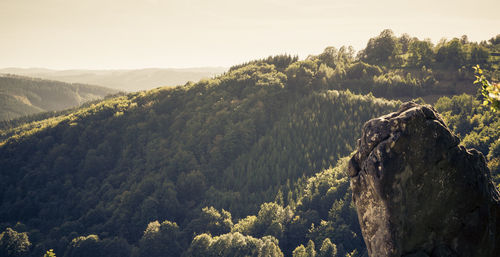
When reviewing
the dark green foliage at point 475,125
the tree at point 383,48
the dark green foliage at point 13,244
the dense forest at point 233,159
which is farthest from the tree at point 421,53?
the dark green foliage at point 13,244

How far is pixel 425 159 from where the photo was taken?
21.7 metres

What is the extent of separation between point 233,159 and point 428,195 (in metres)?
147

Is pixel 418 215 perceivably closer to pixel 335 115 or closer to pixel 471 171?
pixel 471 171

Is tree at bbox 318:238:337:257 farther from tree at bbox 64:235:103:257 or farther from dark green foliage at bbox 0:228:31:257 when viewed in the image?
dark green foliage at bbox 0:228:31:257

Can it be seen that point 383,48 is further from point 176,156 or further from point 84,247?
point 84,247

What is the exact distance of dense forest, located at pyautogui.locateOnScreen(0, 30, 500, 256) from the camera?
10769 cm

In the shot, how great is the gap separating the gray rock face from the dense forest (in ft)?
231

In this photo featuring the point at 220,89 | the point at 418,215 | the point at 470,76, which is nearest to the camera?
the point at 418,215

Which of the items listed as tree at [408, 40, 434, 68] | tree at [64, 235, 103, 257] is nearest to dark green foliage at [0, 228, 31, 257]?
tree at [64, 235, 103, 257]

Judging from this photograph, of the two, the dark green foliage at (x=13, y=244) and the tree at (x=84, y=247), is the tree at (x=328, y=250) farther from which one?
the dark green foliage at (x=13, y=244)

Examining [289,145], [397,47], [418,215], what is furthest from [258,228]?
[397,47]

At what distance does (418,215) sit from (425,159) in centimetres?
367

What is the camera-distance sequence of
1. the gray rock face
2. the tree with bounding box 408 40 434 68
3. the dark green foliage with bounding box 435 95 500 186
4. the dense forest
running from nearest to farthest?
the gray rock face < the dark green foliage with bounding box 435 95 500 186 < the dense forest < the tree with bounding box 408 40 434 68

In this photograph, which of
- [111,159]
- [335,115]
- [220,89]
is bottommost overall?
[111,159]
